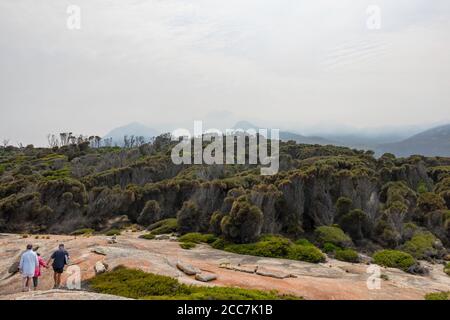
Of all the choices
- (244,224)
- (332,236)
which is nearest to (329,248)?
(332,236)

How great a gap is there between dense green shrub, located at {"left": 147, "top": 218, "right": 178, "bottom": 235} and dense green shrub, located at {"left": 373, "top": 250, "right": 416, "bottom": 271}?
1732 cm

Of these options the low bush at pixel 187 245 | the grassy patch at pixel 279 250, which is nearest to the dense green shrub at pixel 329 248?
the grassy patch at pixel 279 250

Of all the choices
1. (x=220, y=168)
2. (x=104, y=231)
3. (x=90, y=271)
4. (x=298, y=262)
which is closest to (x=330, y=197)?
(x=298, y=262)

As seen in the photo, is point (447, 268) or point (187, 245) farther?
point (187, 245)

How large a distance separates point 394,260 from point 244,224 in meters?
9.88

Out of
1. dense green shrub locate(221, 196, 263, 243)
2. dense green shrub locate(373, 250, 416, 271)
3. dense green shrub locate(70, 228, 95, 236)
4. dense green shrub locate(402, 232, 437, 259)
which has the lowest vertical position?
dense green shrub locate(70, 228, 95, 236)

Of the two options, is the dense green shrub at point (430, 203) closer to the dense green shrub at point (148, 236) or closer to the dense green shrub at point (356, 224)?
the dense green shrub at point (356, 224)

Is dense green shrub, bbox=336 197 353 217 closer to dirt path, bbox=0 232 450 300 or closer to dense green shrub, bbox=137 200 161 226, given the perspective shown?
dirt path, bbox=0 232 450 300

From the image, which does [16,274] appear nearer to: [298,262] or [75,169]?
[298,262]

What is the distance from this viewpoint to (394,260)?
1089 inches

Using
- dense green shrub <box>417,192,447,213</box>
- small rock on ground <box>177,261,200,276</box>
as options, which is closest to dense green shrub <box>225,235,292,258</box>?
small rock on ground <box>177,261,200,276</box>

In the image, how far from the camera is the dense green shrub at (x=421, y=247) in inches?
1256

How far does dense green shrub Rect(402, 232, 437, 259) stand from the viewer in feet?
105

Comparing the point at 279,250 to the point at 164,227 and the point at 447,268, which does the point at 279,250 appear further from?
the point at 164,227
